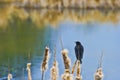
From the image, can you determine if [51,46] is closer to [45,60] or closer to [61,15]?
[45,60]

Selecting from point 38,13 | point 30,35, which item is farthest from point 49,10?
point 30,35

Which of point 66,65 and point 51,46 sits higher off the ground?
point 51,46

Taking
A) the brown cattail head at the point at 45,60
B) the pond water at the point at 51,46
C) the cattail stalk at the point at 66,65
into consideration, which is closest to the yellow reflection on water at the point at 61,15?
the pond water at the point at 51,46

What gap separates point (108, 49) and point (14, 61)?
4.10 m

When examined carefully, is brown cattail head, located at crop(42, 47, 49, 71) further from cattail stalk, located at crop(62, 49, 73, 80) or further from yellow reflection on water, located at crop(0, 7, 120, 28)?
yellow reflection on water, located at crop(0, 7, 120, 28)

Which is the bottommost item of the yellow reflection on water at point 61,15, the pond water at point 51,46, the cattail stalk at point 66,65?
the cattail stalk at point 66,65

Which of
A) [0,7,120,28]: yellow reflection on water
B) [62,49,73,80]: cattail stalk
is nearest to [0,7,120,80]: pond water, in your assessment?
[0,7,120,28]: yellow reflection on water

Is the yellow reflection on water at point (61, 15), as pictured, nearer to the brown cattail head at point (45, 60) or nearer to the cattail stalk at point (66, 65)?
the brown cattail head at point (45, 60)

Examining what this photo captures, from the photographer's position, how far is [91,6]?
37.2 metres

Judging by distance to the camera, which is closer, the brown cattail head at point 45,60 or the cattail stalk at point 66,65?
the cattail stalk at point 66,65

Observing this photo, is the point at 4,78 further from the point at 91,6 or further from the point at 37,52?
the point at 91,6

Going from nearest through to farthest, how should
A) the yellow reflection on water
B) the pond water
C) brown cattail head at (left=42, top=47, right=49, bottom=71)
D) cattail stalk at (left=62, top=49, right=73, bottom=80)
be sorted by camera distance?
cattail stalk at (left=62, top=49, right=73, bottom=80) < brown cattail head at (left=42, top=47, right=49, bottom=71) < the pond water < the yellow reflection on water

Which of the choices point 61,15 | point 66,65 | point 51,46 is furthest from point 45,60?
point 61,15

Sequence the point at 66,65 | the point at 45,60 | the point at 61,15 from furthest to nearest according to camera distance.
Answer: the point at 61,15, the point at 45,60, the point at 66,65
